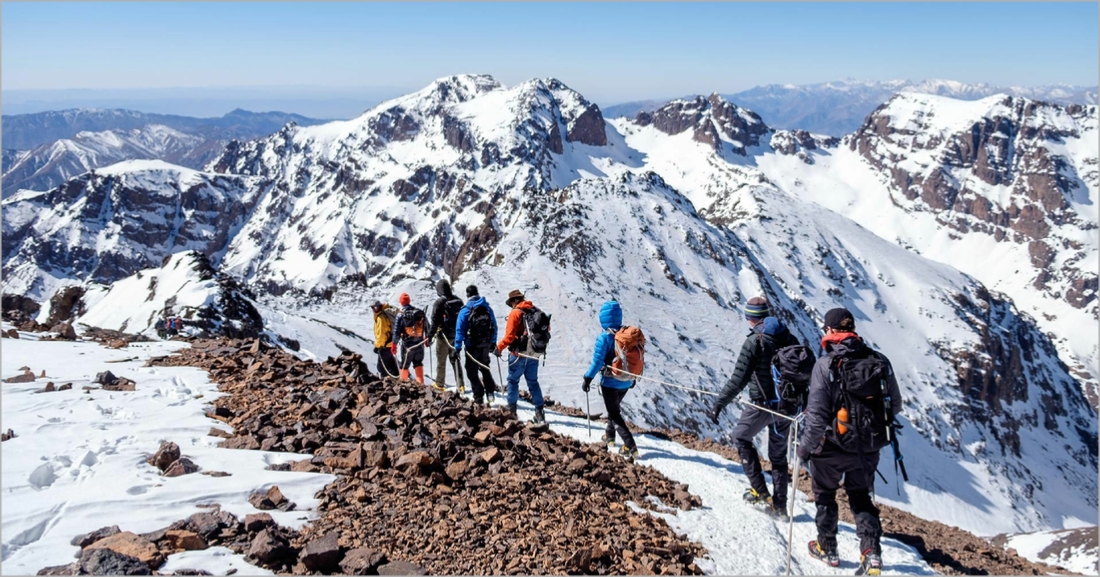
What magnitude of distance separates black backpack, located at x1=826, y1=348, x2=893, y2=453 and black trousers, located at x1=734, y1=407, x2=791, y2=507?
163cm

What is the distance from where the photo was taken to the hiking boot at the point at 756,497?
29.8 feet

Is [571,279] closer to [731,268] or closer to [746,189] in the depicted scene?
[731,268]

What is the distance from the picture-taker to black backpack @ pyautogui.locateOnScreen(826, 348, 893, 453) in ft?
22.2

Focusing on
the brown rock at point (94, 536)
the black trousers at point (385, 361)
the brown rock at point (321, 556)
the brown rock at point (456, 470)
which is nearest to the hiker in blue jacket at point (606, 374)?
the brown rock at point (456, 470)

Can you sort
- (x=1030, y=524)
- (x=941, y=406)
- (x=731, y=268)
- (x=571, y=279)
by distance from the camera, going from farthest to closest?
(x=941, y=406) → (x=731, y=268) → (x=1030, y=524) → (x=571, y=279)

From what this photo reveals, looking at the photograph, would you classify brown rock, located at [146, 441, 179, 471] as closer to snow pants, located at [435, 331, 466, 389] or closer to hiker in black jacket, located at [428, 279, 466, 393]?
hiker in black jacket, located at [428, 279, 466, 393]

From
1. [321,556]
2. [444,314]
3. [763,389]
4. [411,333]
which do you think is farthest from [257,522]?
[411,333]

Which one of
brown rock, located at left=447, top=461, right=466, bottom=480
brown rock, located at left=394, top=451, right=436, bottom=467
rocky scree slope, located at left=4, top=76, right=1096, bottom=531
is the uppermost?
brown rock, located at left=394, top=451, right=436, bottom=467

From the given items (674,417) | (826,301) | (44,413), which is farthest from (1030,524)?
(44,413)

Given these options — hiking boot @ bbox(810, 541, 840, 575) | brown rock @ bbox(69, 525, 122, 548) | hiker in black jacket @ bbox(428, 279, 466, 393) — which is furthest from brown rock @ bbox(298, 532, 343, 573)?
hiker in black jacket @ bbox(428, 279, 466, 393)

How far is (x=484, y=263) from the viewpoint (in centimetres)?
5622

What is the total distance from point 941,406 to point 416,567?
105m

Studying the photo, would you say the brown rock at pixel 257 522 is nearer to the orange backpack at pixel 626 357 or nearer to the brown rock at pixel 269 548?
the brown rock at pixel 269 548

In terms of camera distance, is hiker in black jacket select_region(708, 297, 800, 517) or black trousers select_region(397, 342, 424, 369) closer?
hiker in black jacket select_region(708, 297, 800, 517)
